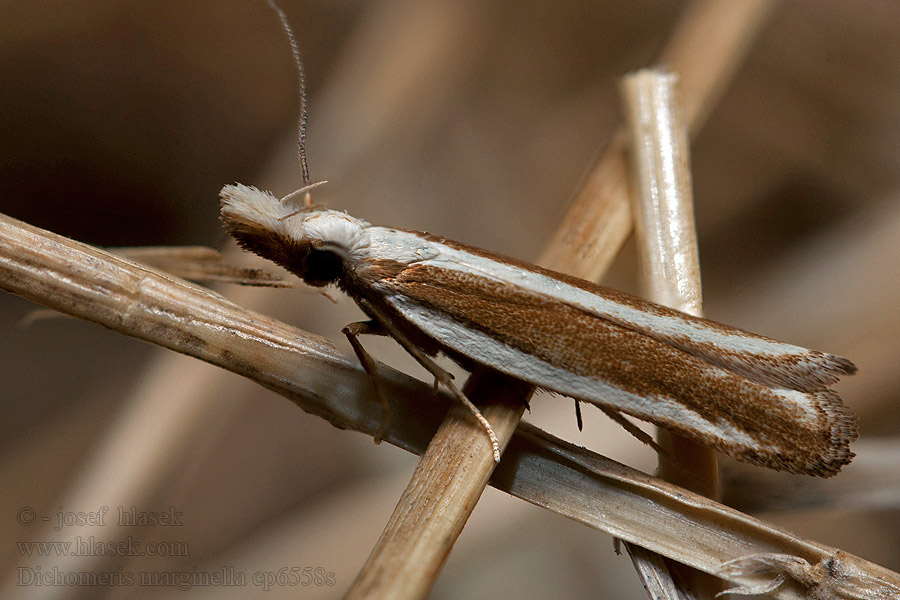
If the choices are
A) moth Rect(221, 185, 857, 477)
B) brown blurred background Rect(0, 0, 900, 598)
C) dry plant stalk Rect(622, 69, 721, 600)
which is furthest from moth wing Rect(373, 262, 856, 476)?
brown blurred background Rect(0, 0, 900, 598)

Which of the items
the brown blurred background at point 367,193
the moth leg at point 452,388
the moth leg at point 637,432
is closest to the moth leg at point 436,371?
the moth leg at point 452,388

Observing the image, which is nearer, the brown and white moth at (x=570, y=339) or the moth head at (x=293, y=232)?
the brown and white moth at (x=570, y=339)

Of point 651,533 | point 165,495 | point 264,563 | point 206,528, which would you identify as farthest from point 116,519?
point 651,533

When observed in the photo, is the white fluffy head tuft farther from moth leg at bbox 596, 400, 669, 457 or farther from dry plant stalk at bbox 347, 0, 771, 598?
moth leg at bbox 596, 400, 669, 457

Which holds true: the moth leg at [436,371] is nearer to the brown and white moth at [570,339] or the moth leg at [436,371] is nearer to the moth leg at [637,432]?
the brown and white moth at [570,339]

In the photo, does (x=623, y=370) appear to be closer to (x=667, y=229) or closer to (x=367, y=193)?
(x=667, y=229)

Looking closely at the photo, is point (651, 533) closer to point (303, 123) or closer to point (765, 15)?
point (303, 123)
